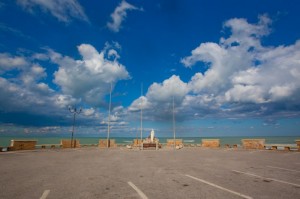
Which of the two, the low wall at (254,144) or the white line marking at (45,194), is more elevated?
the low wall at (254,144)

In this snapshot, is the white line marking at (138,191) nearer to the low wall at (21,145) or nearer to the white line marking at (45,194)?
the white line marking at (45,194)

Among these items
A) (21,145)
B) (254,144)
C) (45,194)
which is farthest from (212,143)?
(45,194)

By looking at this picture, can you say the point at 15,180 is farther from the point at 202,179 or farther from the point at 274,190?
the point at 274,190

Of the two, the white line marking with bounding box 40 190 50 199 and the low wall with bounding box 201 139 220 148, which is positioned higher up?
the low wall with bounding box 201 139 220 148

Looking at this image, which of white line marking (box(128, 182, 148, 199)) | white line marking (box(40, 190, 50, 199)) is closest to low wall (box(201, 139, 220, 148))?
white line marking (box(128, 182, 148, 199))

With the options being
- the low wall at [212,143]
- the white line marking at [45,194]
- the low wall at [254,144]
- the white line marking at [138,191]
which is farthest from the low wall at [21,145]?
the low wall at [254,144]

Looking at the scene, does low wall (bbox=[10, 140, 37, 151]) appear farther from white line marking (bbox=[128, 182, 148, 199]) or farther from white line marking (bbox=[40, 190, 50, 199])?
white line marking (bbox=[128, 182, 148, 199])

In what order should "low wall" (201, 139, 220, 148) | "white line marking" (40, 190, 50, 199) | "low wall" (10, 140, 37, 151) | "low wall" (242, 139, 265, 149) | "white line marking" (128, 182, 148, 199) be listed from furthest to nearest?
"low wall" (201, 139, 220, 148), "low wall" (242, 139, 265, 149), "low wall" (10, 140, 37, 151), "white line marking" (128, 182, 148, 199), "white line marking" (40, 190, 50, 199)

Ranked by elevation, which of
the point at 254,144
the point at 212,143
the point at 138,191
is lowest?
the point at 138,191

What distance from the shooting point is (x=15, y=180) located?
351 inches

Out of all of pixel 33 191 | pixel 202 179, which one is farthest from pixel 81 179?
pixel 202 179

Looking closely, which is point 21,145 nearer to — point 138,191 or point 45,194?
point 45,194

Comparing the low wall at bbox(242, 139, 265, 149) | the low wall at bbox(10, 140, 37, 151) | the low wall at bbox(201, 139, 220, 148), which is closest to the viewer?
the low wall at bbox(10, 140, 37, 151)

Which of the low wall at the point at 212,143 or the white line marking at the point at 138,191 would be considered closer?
the white line marking at the point at 138,191
